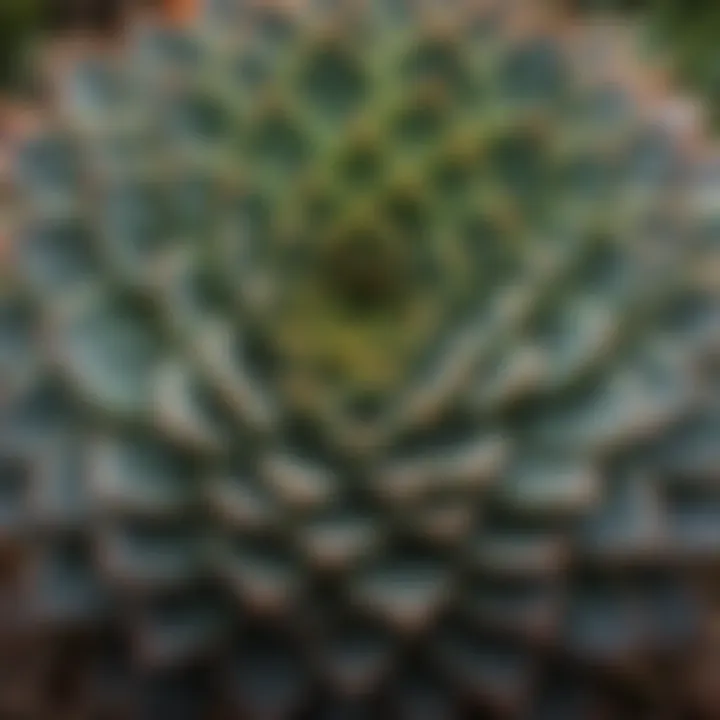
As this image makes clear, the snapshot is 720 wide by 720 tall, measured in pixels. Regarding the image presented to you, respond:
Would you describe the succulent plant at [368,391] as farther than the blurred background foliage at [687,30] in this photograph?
No

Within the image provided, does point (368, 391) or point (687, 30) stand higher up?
point (687, 30)

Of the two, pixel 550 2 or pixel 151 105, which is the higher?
pixel 550 2

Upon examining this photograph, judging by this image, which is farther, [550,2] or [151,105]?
[550,2]

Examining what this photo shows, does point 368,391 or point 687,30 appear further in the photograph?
point 687,30

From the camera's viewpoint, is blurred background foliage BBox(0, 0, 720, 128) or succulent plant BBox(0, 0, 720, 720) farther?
blurred background foliage BBox(0, 0, 720, 128)

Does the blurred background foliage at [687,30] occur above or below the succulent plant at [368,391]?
above

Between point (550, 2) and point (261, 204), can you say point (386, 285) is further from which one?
point (550, 2)

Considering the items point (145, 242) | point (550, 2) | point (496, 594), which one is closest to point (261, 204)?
point (145, 242)

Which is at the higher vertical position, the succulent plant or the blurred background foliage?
the blurred background foliage
